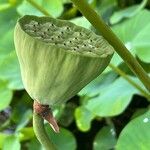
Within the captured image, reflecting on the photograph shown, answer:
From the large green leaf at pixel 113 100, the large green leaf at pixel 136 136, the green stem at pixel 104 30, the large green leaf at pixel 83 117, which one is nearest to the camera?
the green stem at pixel 104 30

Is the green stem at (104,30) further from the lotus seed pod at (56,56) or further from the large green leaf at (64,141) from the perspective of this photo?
the large green leaf at (64,141)

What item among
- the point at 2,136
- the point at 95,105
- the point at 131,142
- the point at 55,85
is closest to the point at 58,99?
the point at 55,85

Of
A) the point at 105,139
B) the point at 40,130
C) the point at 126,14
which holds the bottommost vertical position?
the point at 105,139

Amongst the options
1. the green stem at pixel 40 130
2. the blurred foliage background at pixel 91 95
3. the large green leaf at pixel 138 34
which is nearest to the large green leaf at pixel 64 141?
the blurred foliage background at pixel 91 95

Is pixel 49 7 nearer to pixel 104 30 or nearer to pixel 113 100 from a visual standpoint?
pixel 113 100

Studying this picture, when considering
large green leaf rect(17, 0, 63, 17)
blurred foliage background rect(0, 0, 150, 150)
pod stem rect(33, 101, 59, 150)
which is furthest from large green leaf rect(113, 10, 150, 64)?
pod stem rect(33, 101, 59, 150)

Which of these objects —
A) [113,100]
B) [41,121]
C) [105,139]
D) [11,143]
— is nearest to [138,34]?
[113,100]

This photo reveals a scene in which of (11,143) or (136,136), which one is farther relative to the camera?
(11,143)

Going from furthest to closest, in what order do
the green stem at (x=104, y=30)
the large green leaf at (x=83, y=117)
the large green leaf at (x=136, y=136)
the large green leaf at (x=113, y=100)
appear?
1. the large green leaf at (x=83, y=117)
2. the large green leaf at (x=113, y=100)
3. the large green leaf at (x=136, y=136)
4. the green stem at (x=104, y=30)
